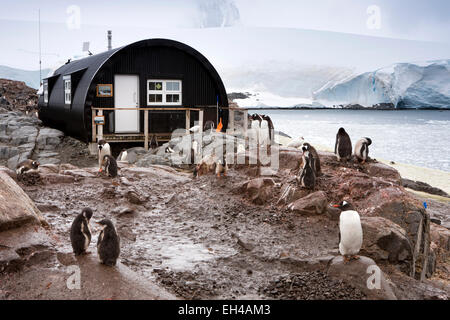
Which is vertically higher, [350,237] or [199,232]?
[350,237]

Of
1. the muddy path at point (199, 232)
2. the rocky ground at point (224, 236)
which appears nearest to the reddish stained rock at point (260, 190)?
the rocky ground at point (224, 236)

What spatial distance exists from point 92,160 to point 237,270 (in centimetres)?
1616

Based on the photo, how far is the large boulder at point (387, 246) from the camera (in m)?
6.79

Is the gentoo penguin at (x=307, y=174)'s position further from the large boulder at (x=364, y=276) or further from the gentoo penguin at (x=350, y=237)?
the large boulder at (x=364, y=276)

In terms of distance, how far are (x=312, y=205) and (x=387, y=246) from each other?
74.1 inches

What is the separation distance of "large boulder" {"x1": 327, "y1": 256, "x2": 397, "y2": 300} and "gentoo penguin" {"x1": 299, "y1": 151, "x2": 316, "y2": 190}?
328 cm

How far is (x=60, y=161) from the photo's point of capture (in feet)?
69.2

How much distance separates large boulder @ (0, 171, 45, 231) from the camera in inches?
239

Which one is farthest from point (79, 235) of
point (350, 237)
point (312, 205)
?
point (312, 205)

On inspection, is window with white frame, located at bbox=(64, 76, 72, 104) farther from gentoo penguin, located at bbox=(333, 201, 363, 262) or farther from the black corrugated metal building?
gentoo penguin, located at bbox=(333, 201, 363, 262)

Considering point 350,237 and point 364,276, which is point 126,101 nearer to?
point 350,237

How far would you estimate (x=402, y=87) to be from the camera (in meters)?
80.0

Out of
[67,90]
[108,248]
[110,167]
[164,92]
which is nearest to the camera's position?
[108,248]
